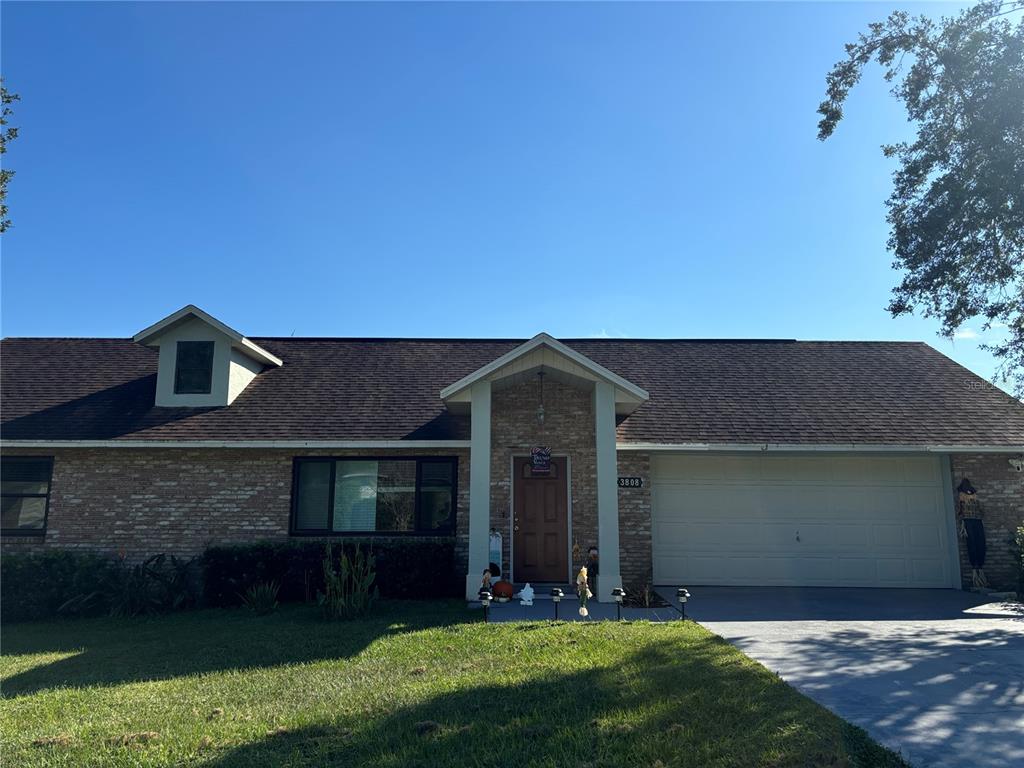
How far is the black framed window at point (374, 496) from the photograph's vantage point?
13023mm

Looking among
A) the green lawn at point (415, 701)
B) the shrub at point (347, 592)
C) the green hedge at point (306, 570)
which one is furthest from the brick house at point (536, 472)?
the green lawn at point (415, 701)

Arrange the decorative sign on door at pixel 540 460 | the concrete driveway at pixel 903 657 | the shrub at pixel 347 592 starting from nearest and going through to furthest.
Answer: the concrete driveway at pixel 903 657 < the shrub at pixel 347 592 < the decorative sign on door at pixel 540 460

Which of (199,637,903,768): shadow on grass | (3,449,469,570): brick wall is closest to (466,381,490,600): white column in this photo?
(3,449,469,570): brick wall

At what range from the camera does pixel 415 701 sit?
19.9 feet

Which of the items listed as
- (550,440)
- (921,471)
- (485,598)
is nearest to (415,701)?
(485,598)

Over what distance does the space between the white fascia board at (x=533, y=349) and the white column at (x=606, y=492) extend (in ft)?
0.80

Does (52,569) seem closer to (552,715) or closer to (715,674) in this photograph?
(552,715)

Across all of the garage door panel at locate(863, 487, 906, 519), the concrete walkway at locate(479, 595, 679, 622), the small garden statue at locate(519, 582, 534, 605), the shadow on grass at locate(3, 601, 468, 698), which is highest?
the garage door panel at locate(863, 487, 906, 519)

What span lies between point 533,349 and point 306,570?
5.67 meters

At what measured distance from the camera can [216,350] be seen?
47.4ft

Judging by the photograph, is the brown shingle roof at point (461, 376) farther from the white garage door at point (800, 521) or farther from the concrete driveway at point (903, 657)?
the concrete driveway at point (903, 657)

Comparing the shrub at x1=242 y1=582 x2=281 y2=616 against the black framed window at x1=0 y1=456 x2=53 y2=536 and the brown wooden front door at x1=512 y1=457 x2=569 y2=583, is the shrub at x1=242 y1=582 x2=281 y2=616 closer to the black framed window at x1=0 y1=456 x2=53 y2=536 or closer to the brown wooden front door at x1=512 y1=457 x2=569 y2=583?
the brown wooden front door at x1=512 y1=457 x2=569 y2=583

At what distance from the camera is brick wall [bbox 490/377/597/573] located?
12.7 meters

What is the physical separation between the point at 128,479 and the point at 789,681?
40.0 feet
